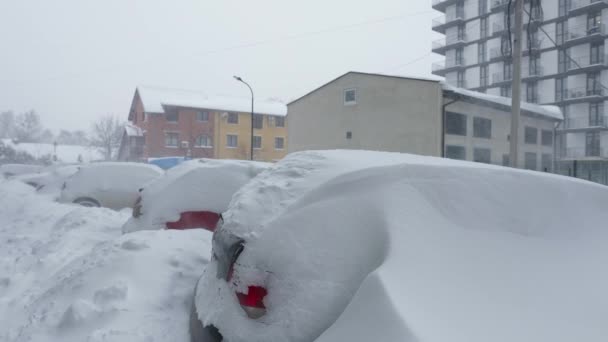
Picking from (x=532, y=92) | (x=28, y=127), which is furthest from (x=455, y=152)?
(x=28, y=127)

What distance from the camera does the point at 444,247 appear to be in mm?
1854

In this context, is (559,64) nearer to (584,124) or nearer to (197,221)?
(584,124)

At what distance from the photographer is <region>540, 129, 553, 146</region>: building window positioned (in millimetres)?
32016

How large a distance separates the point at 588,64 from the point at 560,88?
3.36m

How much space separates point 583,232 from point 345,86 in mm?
24365

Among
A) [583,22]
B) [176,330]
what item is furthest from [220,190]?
[583,22]

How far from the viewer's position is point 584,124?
136 feet

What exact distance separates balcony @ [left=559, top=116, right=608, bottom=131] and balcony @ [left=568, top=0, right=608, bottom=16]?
10769 millimetres

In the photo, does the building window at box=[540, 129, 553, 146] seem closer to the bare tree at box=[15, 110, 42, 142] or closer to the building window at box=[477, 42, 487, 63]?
the building window at box=[477, 42, 487, 63]

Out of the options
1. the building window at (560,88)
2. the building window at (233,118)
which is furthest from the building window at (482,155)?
the building window at (233,118)

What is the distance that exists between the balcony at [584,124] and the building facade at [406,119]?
14.4m

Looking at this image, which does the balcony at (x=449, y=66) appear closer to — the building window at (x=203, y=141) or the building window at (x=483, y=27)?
the building window at (x=483, y=27)

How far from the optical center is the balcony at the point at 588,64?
40.5 metres

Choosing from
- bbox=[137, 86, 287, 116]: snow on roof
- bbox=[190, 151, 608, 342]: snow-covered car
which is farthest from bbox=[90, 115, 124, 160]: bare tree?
bbox=[190, 151, 608, 342]: snow-covered car
